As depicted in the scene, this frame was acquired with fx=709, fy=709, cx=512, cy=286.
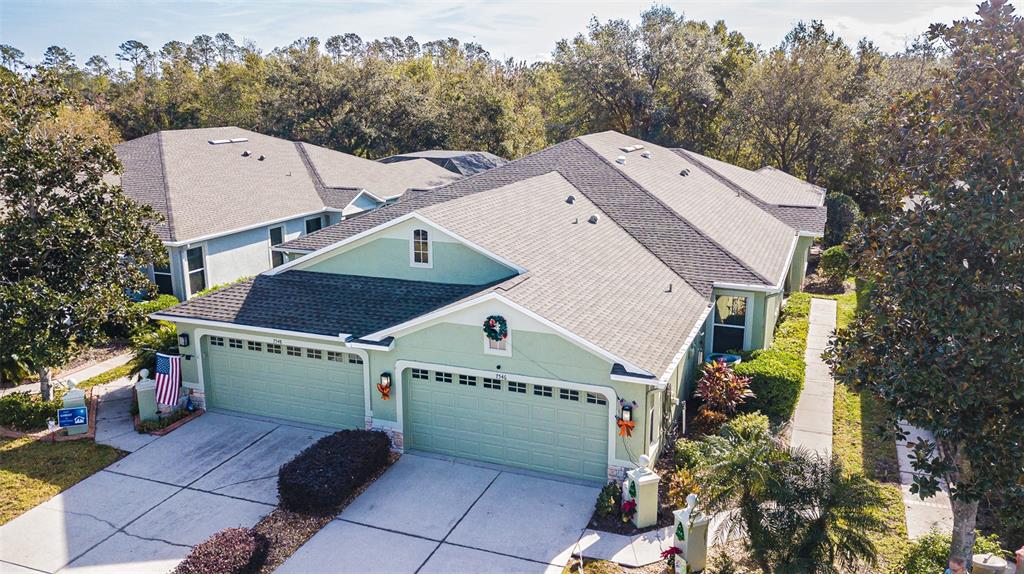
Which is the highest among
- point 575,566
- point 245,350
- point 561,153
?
point 561,153

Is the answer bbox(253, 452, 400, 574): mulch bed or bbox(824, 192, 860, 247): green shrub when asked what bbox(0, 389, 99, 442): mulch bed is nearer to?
bbox(253, 452, 400, 574): mulch bed

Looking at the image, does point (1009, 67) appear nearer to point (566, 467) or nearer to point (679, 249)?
point (566, 467)

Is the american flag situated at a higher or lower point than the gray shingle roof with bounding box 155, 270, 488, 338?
lower

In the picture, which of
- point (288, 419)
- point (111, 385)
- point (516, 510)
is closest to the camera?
point (516, 510)

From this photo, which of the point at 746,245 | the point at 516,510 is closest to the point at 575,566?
the point at 516,510

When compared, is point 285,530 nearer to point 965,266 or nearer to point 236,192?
point 965,266

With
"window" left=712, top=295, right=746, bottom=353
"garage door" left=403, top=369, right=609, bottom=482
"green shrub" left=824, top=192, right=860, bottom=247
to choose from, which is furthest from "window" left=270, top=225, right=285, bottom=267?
"green shrub" left=824, top=192, right=860, bottom=247

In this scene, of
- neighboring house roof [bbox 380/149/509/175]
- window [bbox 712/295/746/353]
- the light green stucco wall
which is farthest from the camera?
neighboring house roof [bbox 380/149/509/175]

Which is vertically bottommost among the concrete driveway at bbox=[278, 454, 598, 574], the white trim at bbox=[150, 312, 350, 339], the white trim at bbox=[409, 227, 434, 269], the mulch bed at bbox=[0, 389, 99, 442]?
the concrete driveway at bbox=[278, 454, 598, 574]
